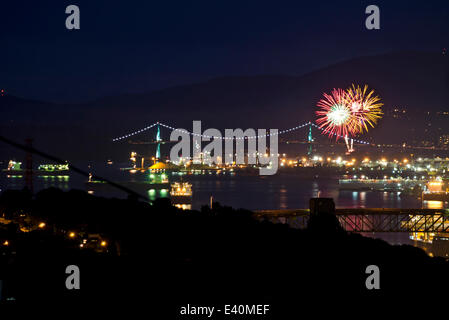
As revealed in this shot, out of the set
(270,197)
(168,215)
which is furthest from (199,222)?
(270,197)

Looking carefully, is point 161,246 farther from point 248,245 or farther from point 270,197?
point 270,197

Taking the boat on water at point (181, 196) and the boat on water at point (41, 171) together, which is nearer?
the boat on water at point (181, 196)

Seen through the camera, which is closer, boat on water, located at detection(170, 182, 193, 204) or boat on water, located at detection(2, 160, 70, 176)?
boat on water, located at detection(170, 182, 193, 204)

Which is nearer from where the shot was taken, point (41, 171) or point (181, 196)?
point (181, 196)

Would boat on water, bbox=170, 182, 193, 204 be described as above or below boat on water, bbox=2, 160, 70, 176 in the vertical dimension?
below

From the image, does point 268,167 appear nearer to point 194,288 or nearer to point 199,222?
point 199,222

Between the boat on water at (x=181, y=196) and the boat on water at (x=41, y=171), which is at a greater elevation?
the boat on water at (x=41, y=171)

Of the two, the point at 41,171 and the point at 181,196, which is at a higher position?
the point at 41,171
